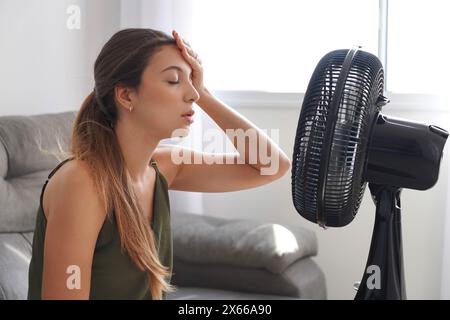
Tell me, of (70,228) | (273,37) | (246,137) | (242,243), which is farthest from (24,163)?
(273,37)

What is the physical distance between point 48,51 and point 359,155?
218 cm

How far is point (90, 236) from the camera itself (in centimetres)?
127

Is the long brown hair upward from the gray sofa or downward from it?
upward

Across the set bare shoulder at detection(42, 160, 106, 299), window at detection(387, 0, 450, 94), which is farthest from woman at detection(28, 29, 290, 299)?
window at detection(387, 0, 450, 94)

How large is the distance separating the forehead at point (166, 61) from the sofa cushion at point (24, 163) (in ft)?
3.16

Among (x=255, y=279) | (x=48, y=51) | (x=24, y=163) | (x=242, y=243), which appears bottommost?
(x=255, y=279)

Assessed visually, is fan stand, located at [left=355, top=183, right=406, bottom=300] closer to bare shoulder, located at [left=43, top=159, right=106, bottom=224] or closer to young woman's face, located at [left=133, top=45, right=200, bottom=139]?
young woman's face, located at [left=133, top=45, right=200, bottom=139]

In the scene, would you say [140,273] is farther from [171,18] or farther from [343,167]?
[171,18]

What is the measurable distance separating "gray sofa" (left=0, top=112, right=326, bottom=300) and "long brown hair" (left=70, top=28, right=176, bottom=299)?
2.82ft

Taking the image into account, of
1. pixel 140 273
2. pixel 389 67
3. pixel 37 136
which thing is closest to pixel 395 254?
pixel 140 273

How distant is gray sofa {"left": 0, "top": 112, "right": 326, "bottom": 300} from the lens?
2.23m

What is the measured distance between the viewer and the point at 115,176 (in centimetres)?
132

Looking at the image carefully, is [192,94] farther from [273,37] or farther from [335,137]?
[273,37]

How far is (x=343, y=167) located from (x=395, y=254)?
144mm
